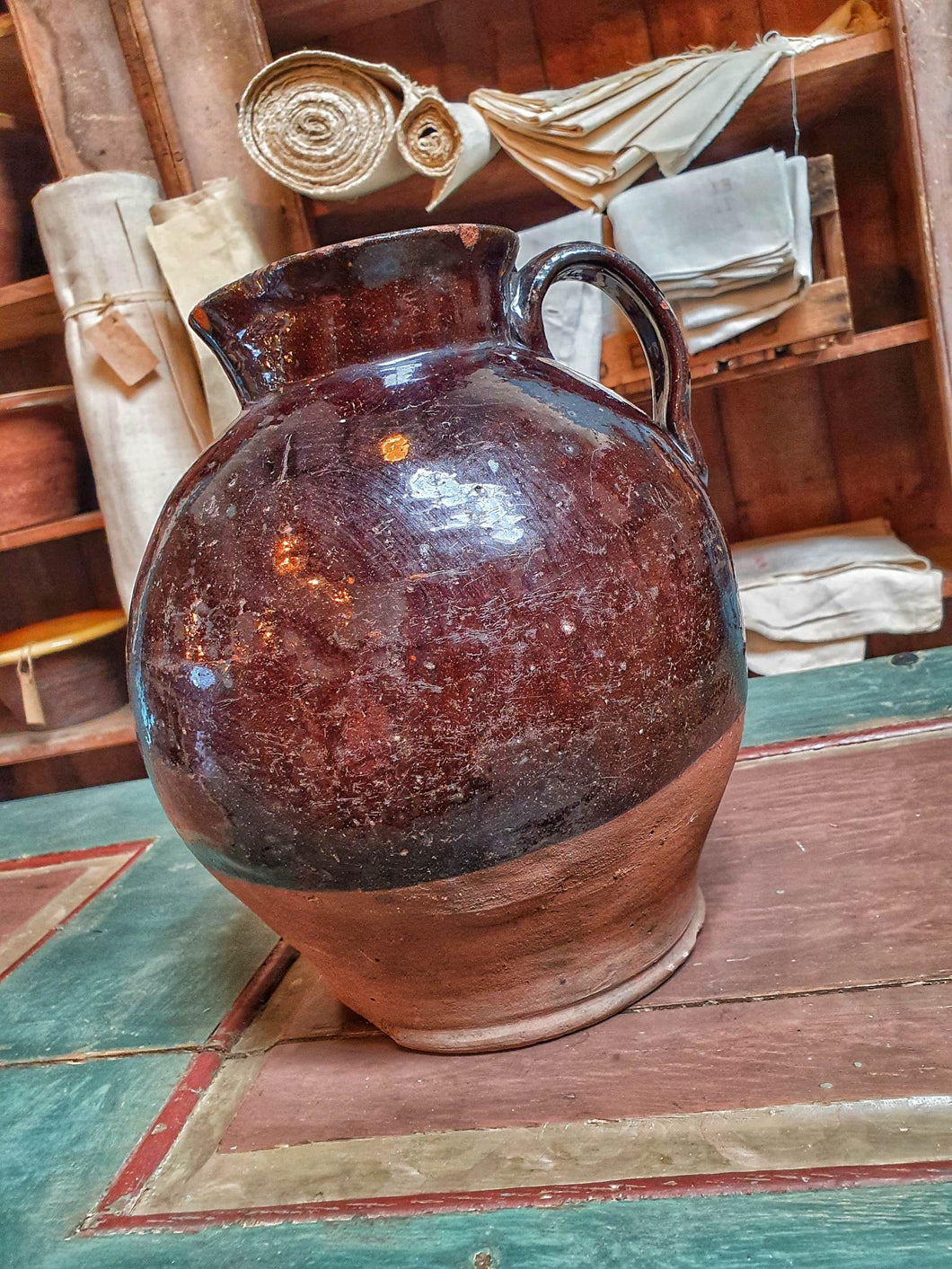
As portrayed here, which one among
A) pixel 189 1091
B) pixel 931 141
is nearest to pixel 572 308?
pixel 931 141

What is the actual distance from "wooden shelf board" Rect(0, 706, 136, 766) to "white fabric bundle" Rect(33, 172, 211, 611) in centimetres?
32

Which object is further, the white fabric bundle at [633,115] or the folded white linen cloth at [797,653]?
the folded white linen cloth at [797,653]

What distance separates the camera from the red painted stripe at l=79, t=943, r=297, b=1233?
0.62 metres

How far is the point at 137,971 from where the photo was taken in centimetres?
91

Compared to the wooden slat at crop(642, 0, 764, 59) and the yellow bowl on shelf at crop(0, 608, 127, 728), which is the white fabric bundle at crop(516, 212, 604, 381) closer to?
the wooden slat at crop(642, 0, 764, 59)

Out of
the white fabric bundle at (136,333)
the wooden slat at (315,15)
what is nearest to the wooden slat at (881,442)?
the wooden slat at (315,15)

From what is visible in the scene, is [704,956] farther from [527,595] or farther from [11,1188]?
[11,1188]

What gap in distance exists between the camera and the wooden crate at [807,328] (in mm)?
1526

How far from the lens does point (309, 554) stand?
0.58m

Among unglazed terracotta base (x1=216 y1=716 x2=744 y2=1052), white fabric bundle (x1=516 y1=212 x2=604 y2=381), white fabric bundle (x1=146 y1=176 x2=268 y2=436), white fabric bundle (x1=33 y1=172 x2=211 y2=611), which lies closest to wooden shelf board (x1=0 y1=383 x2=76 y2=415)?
white fabric bundle (x1=33 y1=172 x2=211 y2=611)

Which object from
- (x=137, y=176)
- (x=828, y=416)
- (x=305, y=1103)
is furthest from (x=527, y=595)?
(x=828, y=416)

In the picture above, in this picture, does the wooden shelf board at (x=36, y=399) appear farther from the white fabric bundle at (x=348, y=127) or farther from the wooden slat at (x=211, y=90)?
the white fabric bundle at (x=348, y=127)

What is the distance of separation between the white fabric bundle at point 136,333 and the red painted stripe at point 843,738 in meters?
1.10

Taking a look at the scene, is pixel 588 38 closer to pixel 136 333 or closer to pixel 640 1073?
pixel 136 333
